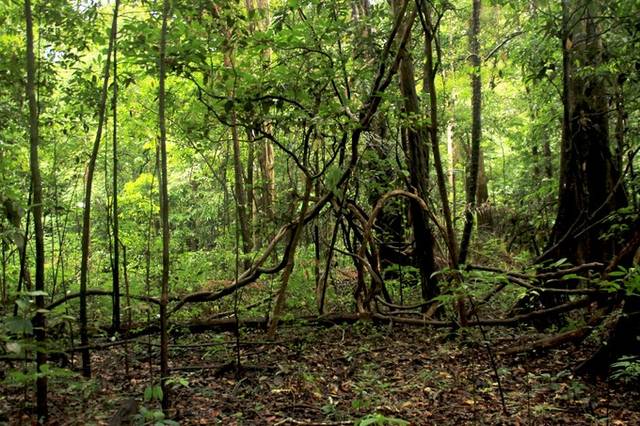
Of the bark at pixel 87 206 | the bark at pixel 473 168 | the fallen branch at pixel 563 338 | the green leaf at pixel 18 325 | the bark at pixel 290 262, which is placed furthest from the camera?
the bark at pixel 473 168

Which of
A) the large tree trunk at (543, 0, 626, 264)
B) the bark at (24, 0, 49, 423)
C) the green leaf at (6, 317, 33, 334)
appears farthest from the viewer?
the large tree trunk at (543, 0, 626, 264)

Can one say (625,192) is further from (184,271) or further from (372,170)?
(184,271)

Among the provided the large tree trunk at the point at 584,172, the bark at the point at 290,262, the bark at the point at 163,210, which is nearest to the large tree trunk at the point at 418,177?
the large tree trunk at the point at 584,172

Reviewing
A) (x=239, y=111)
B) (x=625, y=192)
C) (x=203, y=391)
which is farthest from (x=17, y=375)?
(x=625, y=192)

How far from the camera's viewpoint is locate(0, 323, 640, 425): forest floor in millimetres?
4109

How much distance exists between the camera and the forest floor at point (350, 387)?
4.11 metres

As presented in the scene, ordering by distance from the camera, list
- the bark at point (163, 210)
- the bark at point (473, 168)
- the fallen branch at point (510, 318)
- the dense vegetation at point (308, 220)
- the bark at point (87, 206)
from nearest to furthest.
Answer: the bark at point (163, 210) → the dense vegetation at point (308, 220) → the bark at point (87, 206) → the fallen branch at point (510, 318) → the bark at point (473, 168)

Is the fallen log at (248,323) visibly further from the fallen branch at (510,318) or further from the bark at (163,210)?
the bark at (163,210)

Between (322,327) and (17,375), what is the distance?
4.41m

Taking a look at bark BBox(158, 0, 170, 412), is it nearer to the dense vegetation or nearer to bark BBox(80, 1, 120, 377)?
the dense vegetation

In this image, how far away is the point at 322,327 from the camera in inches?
278

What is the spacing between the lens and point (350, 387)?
4910mm

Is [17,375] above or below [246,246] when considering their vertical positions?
below

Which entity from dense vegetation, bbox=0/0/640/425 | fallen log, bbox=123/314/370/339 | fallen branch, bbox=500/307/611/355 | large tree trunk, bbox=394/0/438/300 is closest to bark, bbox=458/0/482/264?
dense vegetation, bbox=0/0/640/425
